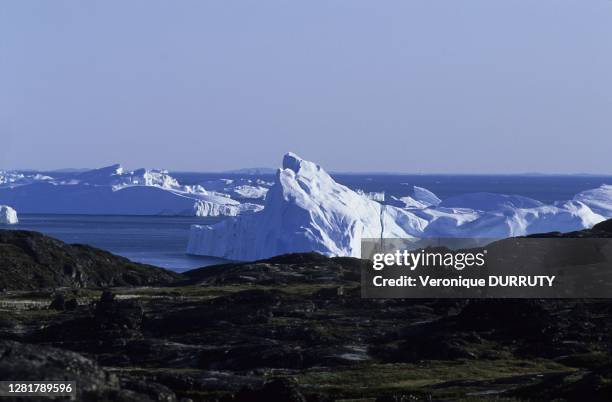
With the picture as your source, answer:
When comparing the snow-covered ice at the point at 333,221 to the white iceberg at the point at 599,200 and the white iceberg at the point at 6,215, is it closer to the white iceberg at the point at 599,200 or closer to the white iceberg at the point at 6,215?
the white iceberg at the point at 599,200

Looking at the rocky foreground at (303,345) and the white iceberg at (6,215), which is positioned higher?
the white iceberg at (6,215)

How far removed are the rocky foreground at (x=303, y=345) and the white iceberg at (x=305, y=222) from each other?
39.9 metres

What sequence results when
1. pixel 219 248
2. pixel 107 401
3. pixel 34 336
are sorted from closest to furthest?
pixel 107 401 < pixel 34 336 < pixel 219 248

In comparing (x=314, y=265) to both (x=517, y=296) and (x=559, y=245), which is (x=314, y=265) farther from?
(x=517, y=296)

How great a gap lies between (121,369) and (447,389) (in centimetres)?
1195

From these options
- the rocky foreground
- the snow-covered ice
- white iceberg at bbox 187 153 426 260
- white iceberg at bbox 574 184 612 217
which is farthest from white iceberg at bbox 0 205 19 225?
the rocky foreground

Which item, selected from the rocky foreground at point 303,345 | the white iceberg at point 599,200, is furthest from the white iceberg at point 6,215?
the rocky foreground at point 303,345

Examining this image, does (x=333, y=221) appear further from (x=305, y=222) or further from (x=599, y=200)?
(x=599, y=200)

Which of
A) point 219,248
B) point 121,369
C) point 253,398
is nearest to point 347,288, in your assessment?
point 121,369

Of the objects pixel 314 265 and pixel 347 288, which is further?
pixel 314 265

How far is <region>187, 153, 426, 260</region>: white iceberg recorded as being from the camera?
362 feet

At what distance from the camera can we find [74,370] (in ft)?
67.4

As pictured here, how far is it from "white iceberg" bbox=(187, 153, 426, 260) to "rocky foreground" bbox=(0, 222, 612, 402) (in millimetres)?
39888

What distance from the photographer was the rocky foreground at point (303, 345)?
27.3 meters
